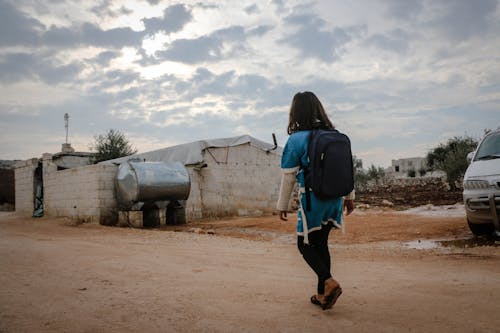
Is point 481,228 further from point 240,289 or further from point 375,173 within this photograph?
point 375,173

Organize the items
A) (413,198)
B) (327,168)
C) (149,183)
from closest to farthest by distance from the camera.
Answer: (327,168) → (149,183) → (413,198)

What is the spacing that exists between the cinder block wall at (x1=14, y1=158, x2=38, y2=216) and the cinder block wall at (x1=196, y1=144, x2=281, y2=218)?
7.02 m

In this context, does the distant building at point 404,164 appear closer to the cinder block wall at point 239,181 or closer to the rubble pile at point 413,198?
the rubble pile at point 413,198

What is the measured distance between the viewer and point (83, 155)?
815 inches

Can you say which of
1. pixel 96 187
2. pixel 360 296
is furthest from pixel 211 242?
pixel 96 187

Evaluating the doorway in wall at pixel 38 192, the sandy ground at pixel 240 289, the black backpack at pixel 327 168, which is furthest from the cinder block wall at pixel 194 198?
the black backpack at pixel 327 168

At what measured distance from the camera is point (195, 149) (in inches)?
622

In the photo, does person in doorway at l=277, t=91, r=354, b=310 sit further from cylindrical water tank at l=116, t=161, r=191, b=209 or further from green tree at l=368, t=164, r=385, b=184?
green tree at l=368, t=164, r=385, b=184

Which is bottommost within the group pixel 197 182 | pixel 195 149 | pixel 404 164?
pixel 197 182

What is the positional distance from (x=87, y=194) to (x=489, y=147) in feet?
34.7

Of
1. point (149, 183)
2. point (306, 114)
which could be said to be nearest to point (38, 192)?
point (149, 183)

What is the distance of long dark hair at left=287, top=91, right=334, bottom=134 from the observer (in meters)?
3.19

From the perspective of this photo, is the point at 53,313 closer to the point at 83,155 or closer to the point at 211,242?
the point at 211,242

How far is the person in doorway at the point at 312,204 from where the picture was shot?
304 cm
